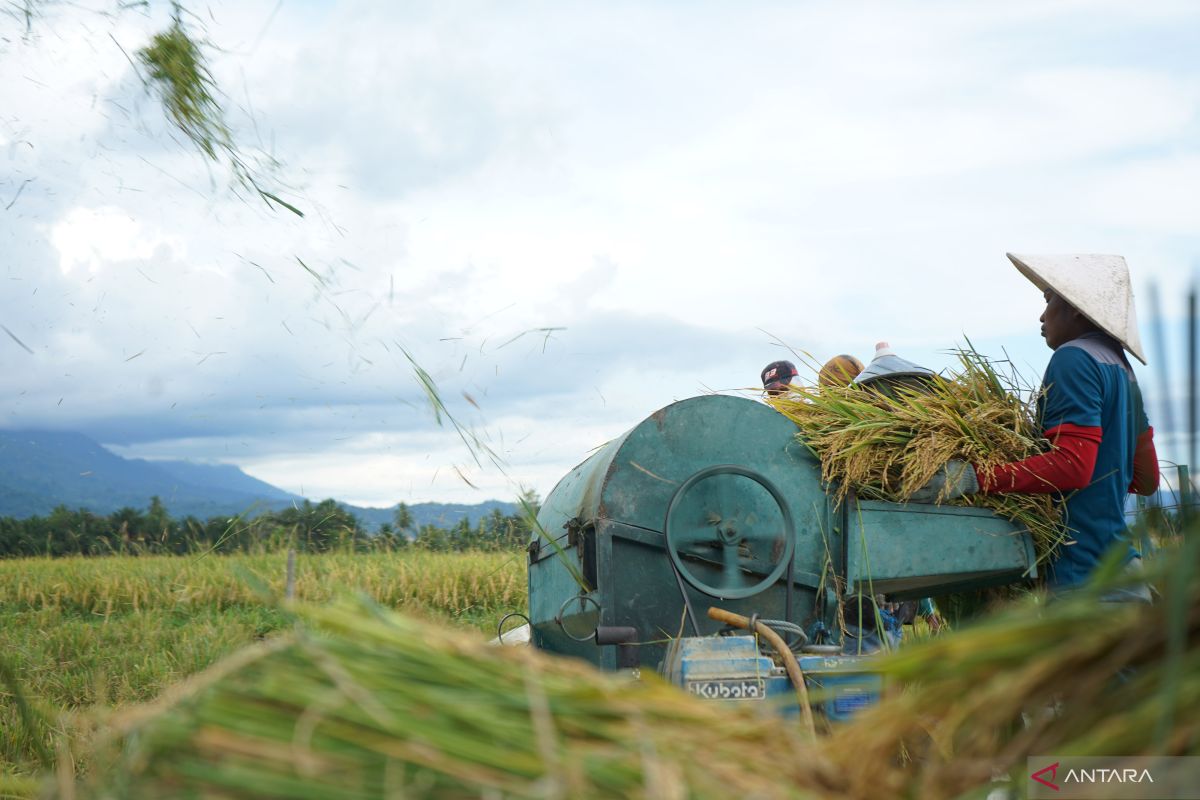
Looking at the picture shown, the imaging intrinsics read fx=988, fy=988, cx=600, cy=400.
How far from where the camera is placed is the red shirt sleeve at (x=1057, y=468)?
157 inches

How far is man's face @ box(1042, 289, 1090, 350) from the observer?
4273mm

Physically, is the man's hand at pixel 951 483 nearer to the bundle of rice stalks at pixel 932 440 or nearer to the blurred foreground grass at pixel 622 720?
the bundle of rice stalks at pixel 932 440

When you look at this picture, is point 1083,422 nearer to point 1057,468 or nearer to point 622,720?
point 1057,468

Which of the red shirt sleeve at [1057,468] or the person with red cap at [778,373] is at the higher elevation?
the person with red cap at [778,373]

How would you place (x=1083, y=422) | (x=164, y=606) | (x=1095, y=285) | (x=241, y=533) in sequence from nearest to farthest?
(x=1083, y=422)
(x=1095, y=285)
(x=164, y=606)
(x=241, y=533)

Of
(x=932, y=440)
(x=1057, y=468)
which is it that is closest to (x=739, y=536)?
(x=932, y=440)

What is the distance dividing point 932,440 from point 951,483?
201 millimetres

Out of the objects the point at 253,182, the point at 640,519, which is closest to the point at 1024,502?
the point at 640,519

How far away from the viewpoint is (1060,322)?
4.31 meters

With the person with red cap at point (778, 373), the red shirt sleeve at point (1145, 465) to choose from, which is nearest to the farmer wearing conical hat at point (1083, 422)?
the red shirt sleeve at point (1145, 465)

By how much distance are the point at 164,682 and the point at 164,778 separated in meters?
7.20

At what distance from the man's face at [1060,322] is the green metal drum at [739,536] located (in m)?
0.84

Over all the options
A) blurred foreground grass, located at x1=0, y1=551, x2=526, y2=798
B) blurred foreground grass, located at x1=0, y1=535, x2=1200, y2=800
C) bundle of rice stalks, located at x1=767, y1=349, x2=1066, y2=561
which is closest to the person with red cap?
bundle of rice stalks, located at x1=767, y1=349, x2=1066, y2=561

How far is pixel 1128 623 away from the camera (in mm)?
1267
